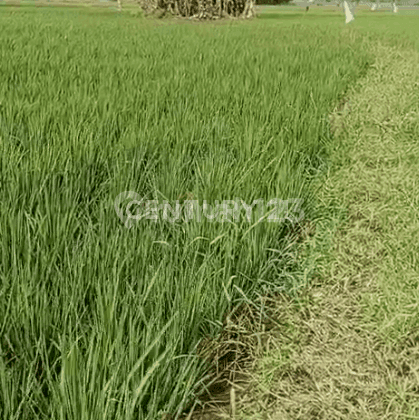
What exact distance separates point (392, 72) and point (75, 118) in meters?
4.25

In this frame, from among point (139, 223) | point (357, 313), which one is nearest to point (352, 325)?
point (357, 313)

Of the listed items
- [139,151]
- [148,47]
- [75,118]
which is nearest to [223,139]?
→ [139,151]

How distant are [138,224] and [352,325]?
714 mm

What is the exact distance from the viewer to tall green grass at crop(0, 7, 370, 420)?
1189 mm

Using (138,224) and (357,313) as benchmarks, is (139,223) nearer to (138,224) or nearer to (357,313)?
(138,224)

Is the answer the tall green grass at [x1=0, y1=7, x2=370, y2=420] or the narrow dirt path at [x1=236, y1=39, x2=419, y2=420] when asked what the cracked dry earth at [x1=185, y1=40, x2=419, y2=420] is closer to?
the narrow dirt path at [x1=236, y1=39, x2=419, y2=420]

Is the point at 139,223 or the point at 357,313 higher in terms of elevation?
the point at 139,223

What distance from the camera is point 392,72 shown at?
20.1 ft

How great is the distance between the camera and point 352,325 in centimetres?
173

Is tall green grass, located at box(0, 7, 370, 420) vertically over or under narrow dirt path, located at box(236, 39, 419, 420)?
over

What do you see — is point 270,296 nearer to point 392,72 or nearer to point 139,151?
point 139,151

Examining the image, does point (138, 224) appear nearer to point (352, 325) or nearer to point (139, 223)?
point (139, 223)

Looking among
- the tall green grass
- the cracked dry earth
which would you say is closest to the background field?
the tall green grass

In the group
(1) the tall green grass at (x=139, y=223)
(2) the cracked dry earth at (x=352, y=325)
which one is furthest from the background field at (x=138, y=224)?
(2) the cracked dry earth at (x=352, y=325)
